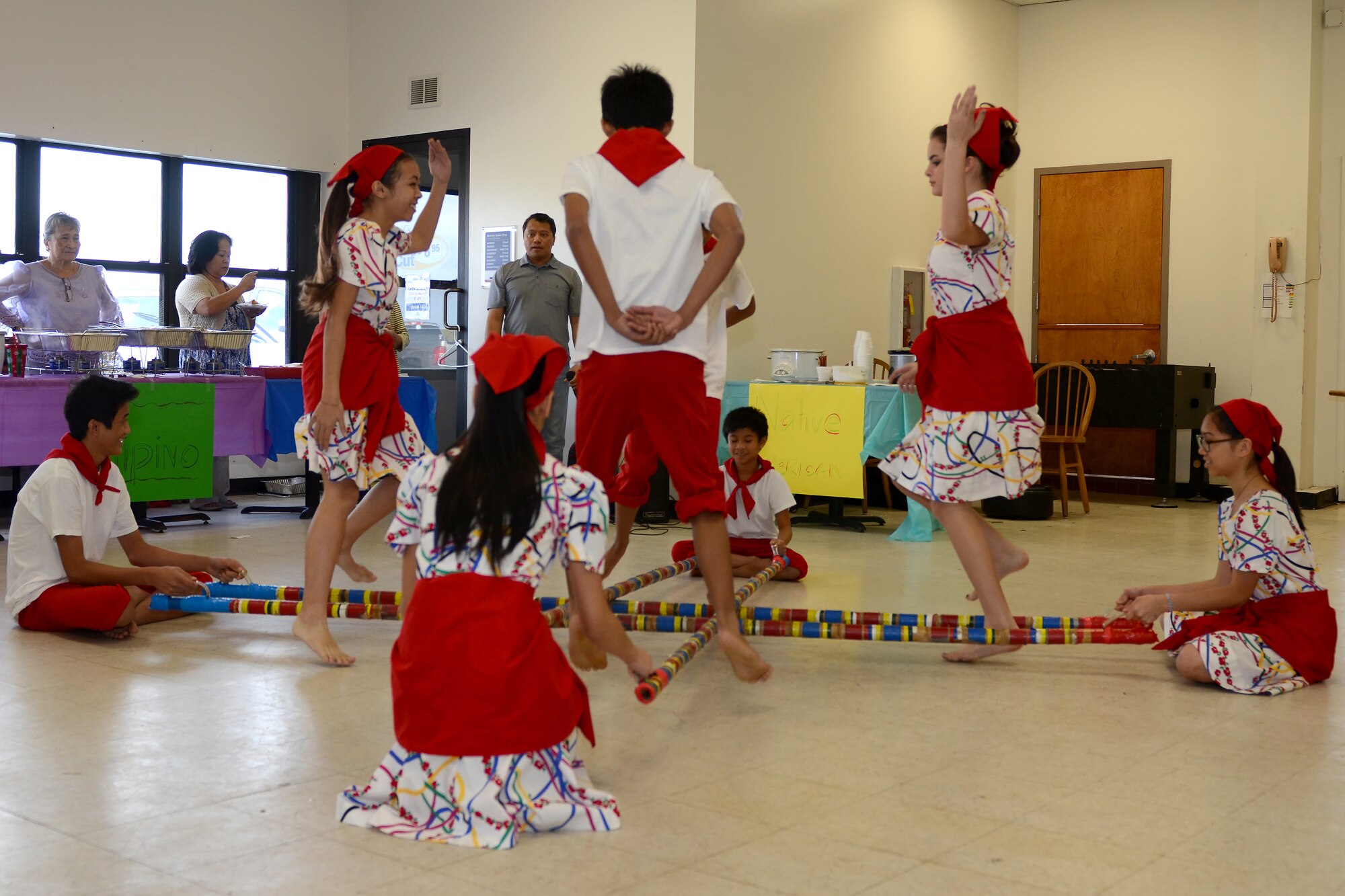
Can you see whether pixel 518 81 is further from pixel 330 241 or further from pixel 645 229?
pixel 645 229

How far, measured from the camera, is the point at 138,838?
2.12 m

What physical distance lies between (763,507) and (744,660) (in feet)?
6.21

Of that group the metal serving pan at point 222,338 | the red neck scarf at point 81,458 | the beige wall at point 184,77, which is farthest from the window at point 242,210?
the red neck scarf at point 81,458

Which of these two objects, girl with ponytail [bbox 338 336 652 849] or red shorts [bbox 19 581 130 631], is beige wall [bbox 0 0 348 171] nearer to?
red shorts [bbox 19 581 130 631]

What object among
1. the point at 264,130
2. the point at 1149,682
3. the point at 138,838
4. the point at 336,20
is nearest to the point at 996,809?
the point at 1149,682

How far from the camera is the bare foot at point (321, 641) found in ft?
11.2

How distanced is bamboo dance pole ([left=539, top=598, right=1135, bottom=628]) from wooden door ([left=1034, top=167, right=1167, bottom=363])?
6343 mm

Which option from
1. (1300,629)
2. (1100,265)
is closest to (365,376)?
(1300,629)

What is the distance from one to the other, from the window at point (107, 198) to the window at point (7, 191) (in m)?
0.14

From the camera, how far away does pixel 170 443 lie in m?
6.02

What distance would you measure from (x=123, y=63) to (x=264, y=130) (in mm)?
958

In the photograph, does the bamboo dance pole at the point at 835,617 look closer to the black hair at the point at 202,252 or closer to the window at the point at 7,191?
the black hair at the point at 202,252

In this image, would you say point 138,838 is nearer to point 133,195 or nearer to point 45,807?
point 45,807

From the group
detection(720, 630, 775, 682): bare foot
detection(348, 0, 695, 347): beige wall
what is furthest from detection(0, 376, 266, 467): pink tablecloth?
detection(720, 630, 775, 682): bare foot
